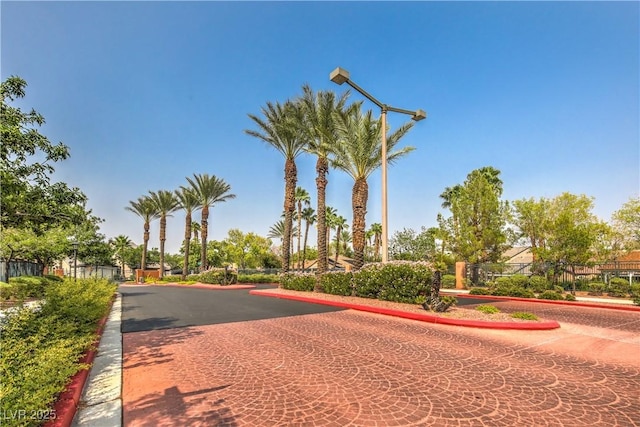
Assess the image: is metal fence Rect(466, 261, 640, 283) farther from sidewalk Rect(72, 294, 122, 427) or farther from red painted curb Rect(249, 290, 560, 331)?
sidewalk Rect(72, 294, 122, 427)

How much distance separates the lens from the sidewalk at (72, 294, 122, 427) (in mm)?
3703

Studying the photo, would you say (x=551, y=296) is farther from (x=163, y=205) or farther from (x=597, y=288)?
(x=163, y=205)

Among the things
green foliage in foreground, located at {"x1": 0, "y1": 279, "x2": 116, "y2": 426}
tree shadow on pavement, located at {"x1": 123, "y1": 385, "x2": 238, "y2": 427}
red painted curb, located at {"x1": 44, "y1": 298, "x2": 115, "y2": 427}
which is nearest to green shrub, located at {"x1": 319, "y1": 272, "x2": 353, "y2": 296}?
green foliage in foreground, located at {"x1": 0, "y1": 279, "x2": 116, "y2": 426}

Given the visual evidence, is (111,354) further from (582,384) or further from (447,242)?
(447,242)

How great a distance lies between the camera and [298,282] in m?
20.3

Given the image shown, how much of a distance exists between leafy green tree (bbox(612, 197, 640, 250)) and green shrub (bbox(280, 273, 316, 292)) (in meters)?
33.0

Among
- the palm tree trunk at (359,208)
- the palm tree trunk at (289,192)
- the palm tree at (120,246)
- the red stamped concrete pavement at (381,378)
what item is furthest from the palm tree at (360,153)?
the palm tree at (120,246)

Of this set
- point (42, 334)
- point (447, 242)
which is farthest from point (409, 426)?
point (447, 242)

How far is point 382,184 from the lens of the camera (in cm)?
1252

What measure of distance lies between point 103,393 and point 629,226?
4405 cm

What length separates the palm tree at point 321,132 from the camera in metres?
19.5

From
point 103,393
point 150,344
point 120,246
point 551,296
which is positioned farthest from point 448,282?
point 120,246

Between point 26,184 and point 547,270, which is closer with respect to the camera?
point 26,184

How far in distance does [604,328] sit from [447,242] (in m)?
20.1
